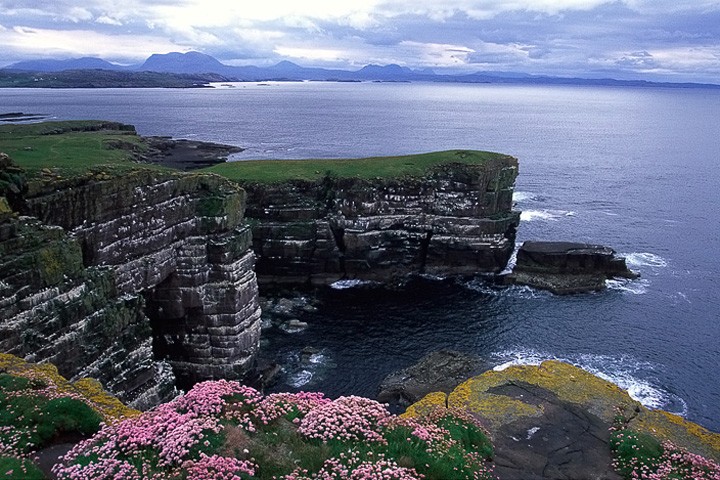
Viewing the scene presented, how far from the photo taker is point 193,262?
38.4 m

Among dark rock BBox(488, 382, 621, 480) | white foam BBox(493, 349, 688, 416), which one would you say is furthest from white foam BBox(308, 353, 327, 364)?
dark rock BBox(488, 382, 621, 480)

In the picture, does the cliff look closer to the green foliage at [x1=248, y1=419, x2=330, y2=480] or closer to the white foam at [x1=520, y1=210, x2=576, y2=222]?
the white foam at [x1=520, y1=210, x2=576, y2=222]

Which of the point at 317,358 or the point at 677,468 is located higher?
the point at 677,468

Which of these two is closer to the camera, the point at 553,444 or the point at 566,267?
the point at 553,444

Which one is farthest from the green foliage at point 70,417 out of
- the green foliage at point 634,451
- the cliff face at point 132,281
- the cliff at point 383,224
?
the cliff at point 383,224

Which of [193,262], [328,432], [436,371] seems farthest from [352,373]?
[328,432]

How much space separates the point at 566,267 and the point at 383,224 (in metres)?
22.3

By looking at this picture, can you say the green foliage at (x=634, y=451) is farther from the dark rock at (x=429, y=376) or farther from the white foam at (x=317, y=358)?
the white foam at (x=317, y=358)

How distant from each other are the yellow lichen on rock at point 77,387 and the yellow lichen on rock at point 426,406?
368 inches

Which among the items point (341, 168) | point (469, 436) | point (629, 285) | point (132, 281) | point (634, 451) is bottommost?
point (629, 285)

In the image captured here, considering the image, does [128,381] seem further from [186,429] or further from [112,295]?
[186,429]

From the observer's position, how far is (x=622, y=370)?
45.3 meters

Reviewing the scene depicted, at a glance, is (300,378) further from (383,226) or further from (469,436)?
(469,436)

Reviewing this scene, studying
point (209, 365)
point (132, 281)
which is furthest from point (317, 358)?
point (132, 281)
